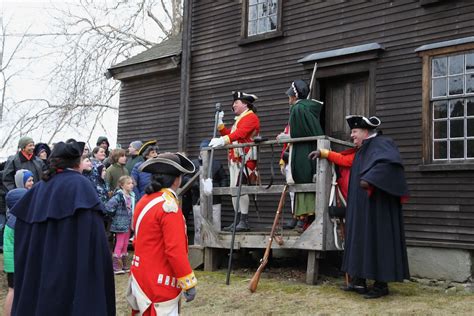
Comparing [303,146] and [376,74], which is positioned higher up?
[376,74]

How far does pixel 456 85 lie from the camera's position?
8.95 metres

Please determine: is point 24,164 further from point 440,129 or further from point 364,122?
point 440,129

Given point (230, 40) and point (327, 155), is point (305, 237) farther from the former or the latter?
point (230, 40)

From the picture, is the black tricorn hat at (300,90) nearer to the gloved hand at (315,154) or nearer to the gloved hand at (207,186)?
the gloved hand at (315,154)

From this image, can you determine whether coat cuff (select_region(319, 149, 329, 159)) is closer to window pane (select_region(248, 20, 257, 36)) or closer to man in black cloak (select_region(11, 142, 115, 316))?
man in black cloak (select_region(11, 142, 115, 316))

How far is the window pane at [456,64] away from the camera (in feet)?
29.2

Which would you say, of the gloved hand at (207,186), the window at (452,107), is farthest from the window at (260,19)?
the gloved hand at (207,186)

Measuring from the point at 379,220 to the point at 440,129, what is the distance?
2698mm

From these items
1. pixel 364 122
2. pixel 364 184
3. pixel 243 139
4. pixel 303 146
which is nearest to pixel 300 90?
pixel 303 146

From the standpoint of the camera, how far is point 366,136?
739 cm

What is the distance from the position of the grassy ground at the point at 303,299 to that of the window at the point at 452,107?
6.58 feet

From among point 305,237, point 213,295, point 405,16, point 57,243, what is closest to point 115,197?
point 213,295

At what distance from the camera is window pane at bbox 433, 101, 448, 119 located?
356 inches

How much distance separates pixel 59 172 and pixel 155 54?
33.7 feet
